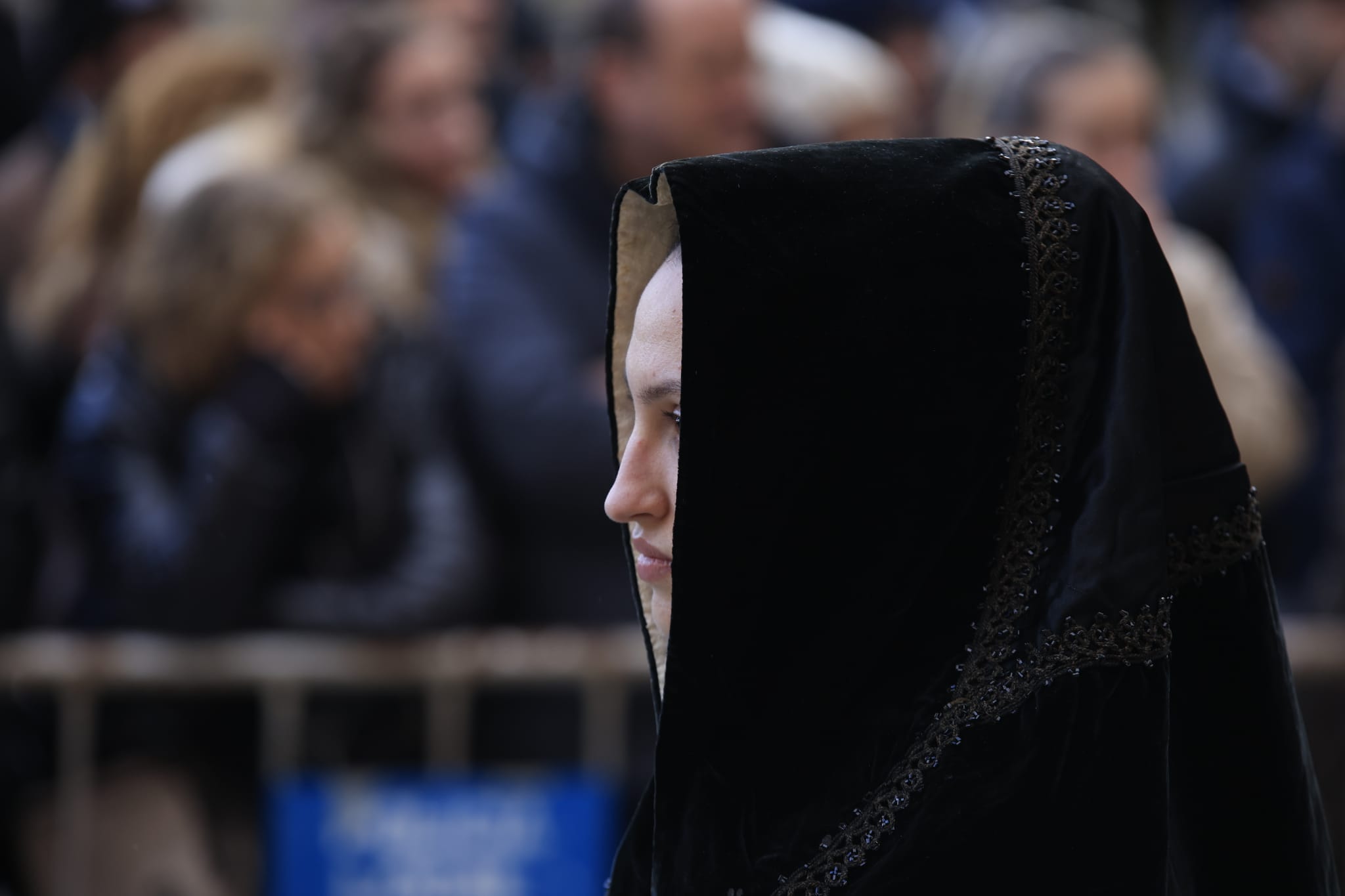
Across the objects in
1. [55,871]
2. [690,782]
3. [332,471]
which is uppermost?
[690,782]

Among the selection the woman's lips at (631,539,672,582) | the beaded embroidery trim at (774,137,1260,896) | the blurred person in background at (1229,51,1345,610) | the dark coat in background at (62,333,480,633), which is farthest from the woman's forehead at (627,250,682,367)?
the blurred person in background at (1229,51,1345,610)

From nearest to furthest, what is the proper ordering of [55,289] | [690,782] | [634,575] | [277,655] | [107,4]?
[690,782] < [634,575] < [277,655] < [55,289] < [107,4]

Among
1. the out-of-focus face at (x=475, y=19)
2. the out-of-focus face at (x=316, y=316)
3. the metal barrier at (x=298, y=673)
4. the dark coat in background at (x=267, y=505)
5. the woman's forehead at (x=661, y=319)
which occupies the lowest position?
the metal barrier at (x=298, y=673)

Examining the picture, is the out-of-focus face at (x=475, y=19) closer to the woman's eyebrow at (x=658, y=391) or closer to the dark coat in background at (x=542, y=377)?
the dark coat in background at (x=542, y=377)

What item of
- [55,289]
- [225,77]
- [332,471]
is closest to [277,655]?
[332,471]

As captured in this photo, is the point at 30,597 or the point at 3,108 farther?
the point at 3,108

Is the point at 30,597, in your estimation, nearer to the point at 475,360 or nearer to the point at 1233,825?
the point at 475,360

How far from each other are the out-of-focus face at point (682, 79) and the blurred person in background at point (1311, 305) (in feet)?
6.18

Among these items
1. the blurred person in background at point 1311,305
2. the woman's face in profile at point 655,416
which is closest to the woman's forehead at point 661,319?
the woman's face in profile at point 655,416

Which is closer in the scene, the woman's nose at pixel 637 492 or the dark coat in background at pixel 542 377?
the woman's nose at pixel 637 492

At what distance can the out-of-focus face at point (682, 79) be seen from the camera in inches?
196

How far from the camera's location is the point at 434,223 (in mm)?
5270

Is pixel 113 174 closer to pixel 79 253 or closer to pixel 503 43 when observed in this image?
pixel 79 253

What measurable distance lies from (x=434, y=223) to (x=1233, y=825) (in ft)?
11.7
